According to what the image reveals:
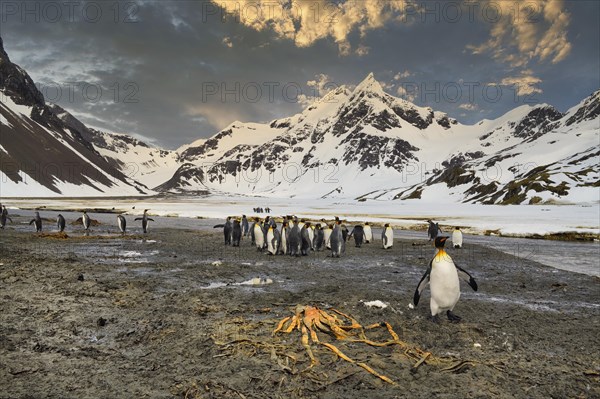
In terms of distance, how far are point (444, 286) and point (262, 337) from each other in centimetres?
410

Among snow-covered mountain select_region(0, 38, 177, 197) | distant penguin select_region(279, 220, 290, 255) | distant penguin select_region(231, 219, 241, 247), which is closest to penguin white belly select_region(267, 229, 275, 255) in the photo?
distant penguin select_region(279, 220, 290, 255)

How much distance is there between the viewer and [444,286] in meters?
8.77

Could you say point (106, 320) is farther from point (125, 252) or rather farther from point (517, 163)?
point (517, 163)

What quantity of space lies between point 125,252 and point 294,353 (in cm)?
1563

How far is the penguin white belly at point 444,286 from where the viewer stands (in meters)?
8.76

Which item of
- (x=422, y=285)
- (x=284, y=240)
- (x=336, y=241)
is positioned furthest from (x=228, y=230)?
(x=422, y=285)

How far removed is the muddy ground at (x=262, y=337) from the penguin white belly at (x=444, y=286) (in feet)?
1.38

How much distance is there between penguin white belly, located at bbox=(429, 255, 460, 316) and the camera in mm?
8758

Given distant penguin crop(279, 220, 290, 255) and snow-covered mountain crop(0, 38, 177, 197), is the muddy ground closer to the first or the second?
distant penguin crop(279, 220, 290, 255)

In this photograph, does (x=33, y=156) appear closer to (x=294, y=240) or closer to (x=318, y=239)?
(x=318, y=239)

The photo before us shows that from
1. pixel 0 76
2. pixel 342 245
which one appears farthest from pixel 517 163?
pixel 0 76

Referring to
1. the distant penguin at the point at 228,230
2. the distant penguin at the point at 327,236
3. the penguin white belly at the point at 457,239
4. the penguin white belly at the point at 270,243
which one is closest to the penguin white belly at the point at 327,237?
the distant penguin at the point at 327,236

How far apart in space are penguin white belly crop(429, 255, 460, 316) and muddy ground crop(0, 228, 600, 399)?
422 millimetres

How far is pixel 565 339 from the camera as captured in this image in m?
8.09
